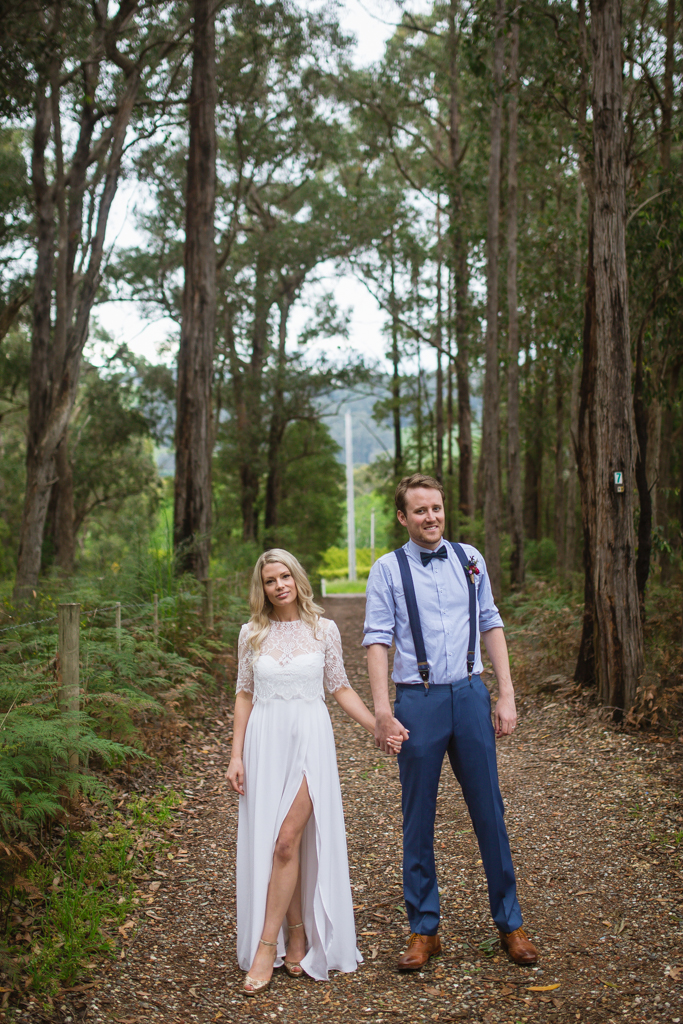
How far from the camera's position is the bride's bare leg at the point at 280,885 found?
145 inches

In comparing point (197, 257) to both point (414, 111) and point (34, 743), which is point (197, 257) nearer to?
Result: point (34, 743)

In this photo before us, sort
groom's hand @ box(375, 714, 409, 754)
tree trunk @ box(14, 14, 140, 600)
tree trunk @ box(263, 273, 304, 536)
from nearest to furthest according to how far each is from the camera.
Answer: groom's hand @ box(375, 714, 409, 754) < tree trunk @ box(14, 14, 140, 600) < tree trunk @ box(263, 273, 304, 536)

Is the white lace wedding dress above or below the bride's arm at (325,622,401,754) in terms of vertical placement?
below

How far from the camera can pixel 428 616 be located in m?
3.78

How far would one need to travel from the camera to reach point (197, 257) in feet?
44.1

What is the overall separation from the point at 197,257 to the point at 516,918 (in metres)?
11.7

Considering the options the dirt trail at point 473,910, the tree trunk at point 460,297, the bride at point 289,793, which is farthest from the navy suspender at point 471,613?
the tree trunk at point 460,297

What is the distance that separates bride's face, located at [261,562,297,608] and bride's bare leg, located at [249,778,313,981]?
892 millimetres

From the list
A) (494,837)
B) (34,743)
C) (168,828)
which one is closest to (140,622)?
(168,828)

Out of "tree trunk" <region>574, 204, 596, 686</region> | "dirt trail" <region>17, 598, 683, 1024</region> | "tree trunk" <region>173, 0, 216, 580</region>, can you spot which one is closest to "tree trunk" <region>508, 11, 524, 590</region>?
"tree trunk" <region>173, 0, 216, 580</region>

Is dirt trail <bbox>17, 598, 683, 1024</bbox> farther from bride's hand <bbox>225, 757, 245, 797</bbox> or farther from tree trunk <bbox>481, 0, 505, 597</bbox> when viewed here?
tree trunk <bbox>481, 0, 505, 597</bbox>

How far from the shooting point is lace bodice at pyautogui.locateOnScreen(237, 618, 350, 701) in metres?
3.86

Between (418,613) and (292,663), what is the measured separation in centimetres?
62

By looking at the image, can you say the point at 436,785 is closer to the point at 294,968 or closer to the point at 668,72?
the point at 294,968
